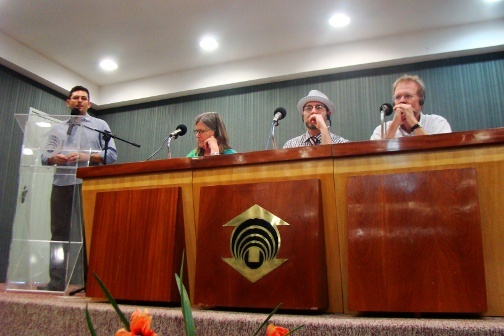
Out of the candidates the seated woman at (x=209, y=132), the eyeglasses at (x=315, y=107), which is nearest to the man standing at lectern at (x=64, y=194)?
the seated woman at (x=209, y=132)

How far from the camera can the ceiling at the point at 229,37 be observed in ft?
11.0

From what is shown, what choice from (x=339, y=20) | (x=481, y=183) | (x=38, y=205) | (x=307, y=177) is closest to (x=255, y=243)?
(x=307, y=177)

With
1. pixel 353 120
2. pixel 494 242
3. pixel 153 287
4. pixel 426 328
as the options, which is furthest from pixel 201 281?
pixel 353 120

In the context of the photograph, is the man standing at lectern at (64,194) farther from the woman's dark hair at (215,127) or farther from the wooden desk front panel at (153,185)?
the woman's dark hair at (215,127)

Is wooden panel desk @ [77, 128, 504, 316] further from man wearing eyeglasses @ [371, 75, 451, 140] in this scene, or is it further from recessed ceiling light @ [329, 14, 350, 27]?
recessed ceiling light @ [329, 14, 350, 27]

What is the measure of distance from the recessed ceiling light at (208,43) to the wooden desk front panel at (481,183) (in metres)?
2.85

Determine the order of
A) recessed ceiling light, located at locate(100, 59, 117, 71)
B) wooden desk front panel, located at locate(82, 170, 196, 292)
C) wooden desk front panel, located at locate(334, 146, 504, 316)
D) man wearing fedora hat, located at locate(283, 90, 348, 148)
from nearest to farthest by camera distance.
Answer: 1. wooden desk front panel, located at locate(334, 146, 504, 316)
2. wooden desk front panel, located at locate(82, 170, 196, 292)
3. man wearing fedora hat, located at locate(283, 90, 348, 148)
4. recessed ceiling light, located at locate(100, 59, 117, 71)

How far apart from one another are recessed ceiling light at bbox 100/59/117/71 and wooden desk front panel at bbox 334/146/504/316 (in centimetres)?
352

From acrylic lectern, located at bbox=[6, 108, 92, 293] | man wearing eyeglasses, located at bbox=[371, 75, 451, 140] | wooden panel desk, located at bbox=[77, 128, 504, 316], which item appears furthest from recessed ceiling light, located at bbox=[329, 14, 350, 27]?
wooden panel desk, located at bbox=[77, 128, 504, 316]

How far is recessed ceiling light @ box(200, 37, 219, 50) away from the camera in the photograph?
382cm

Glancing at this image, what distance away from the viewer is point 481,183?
3.82 ft

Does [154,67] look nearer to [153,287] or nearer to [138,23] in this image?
[138,23]

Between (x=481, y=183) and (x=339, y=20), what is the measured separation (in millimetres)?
2637

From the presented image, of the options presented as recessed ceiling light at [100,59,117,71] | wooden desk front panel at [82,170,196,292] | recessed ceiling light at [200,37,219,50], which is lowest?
wooden desk front panel at [82,170,196,292]
